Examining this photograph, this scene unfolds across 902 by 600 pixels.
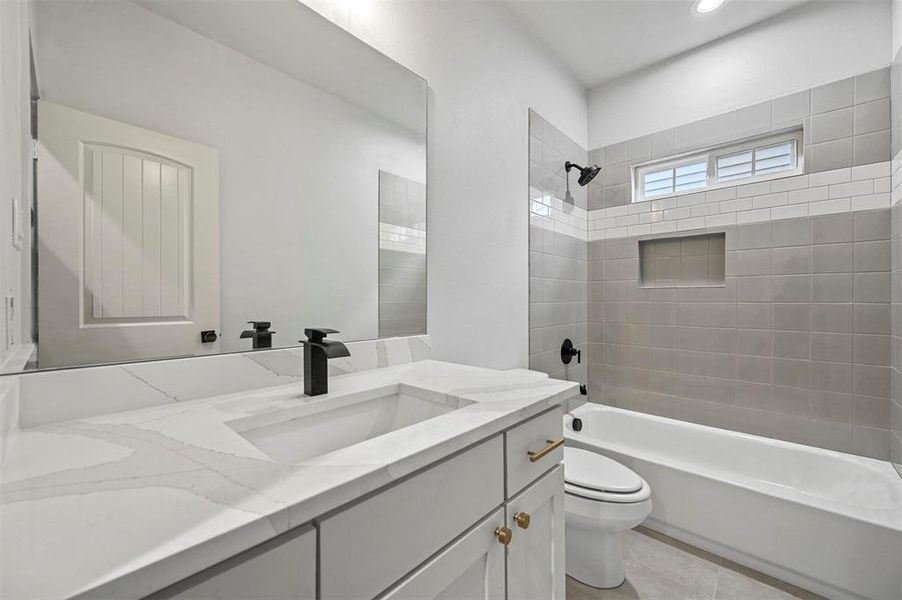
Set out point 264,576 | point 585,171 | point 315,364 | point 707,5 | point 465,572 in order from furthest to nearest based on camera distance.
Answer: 1. point 585,171
2. point 707,5
3. point 315,364
4. point 465,572
5. point 264,576

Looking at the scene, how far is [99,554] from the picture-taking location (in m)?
0.34

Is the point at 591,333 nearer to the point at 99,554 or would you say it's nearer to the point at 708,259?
the point at 708,259

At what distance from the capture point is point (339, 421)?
95 cm

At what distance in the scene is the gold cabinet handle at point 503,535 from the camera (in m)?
0.78

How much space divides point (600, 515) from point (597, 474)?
195mm

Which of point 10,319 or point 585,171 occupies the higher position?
point 585,171

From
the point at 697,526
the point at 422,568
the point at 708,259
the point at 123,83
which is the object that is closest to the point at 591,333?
the point at 708,259

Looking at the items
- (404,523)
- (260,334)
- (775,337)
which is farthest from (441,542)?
(775,337)

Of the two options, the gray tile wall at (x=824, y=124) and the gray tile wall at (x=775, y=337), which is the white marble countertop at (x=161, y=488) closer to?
the gray tile wall at (x=775, y=337)

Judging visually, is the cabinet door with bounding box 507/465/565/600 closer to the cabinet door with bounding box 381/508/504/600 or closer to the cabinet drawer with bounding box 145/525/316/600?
the cabinet door with bounding box 381/508/504/600

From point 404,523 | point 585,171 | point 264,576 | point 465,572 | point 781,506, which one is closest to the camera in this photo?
point 264,576

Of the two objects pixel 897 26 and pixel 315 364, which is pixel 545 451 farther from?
pixel 897 26

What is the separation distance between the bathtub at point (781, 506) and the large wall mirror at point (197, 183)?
1592 mm

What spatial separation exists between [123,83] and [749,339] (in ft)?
9.33
